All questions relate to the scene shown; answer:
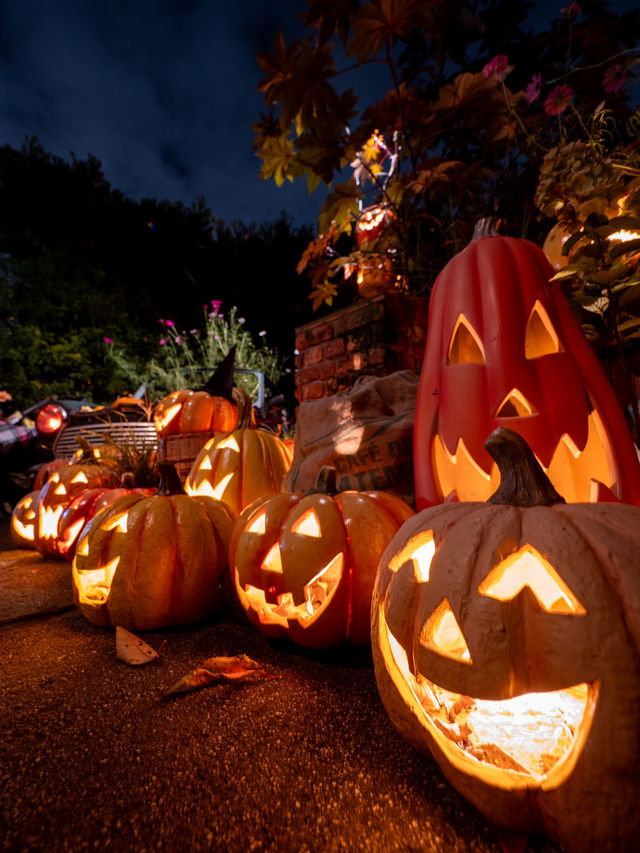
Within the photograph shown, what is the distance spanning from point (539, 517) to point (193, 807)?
705mm

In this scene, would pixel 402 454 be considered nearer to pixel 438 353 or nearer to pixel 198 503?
pixel 438 353

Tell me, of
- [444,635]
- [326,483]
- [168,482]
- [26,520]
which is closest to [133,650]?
[168,482]

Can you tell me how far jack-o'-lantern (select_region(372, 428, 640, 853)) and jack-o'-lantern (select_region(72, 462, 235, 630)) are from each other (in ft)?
2.57

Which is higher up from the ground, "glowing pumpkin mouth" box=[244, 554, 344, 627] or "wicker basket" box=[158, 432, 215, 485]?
"wicker basket" box=[158, 432, 215, 485]

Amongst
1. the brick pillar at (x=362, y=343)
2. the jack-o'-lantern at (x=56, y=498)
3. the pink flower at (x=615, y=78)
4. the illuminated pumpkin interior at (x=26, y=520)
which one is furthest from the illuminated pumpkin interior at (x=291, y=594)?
the pink flower at (x=615, y=78)

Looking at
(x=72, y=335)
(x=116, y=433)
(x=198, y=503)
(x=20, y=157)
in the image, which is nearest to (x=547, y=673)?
(x=198, y=503)

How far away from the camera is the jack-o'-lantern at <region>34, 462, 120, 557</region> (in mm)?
2369

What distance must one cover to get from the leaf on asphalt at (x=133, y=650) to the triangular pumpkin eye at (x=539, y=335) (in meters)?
1.48

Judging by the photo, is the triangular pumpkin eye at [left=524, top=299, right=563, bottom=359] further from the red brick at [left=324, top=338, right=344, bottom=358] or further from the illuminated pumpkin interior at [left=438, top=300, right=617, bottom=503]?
the red brick at [left=324, top=338, right=344, bottom=358]

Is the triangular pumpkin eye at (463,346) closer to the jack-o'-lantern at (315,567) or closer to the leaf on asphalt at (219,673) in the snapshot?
the jack-o'-lantern at (315,567)

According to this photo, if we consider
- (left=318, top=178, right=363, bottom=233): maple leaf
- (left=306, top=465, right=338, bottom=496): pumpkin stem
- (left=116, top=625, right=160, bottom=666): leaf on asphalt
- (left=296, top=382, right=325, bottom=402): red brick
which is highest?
(left=318, top=178, right=363, bottom=233): maple leaf

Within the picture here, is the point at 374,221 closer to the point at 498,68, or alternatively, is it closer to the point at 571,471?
the point at 498,68

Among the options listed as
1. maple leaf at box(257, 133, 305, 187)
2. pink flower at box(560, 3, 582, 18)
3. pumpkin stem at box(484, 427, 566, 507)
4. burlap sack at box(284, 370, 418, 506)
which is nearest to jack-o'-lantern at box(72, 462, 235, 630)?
burlap sack at box(284, 370, 418, 506)

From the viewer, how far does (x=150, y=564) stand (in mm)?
1244
